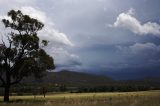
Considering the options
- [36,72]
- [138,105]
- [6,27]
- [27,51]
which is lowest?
[138,105]

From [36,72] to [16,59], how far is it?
4.45 meters

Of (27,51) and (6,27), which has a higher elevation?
(6,27)

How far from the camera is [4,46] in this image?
59656 mm

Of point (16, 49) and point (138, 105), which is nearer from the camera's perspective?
point (138, 105)

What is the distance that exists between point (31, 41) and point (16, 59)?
412 centimetres

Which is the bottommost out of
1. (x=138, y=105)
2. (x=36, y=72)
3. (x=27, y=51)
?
(x=138, y=105)

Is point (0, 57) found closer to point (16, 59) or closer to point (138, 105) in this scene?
point (16, 59)

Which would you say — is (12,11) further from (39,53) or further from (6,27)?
(39,53)

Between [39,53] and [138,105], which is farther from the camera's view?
[39,53]

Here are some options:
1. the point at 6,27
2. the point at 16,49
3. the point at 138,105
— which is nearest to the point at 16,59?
the point at 16,49

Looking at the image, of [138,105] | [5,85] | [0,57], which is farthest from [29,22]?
[138,105]

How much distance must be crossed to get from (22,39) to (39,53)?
392 centimetres

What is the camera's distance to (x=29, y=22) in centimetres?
6088

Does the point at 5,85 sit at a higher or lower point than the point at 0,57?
lower
